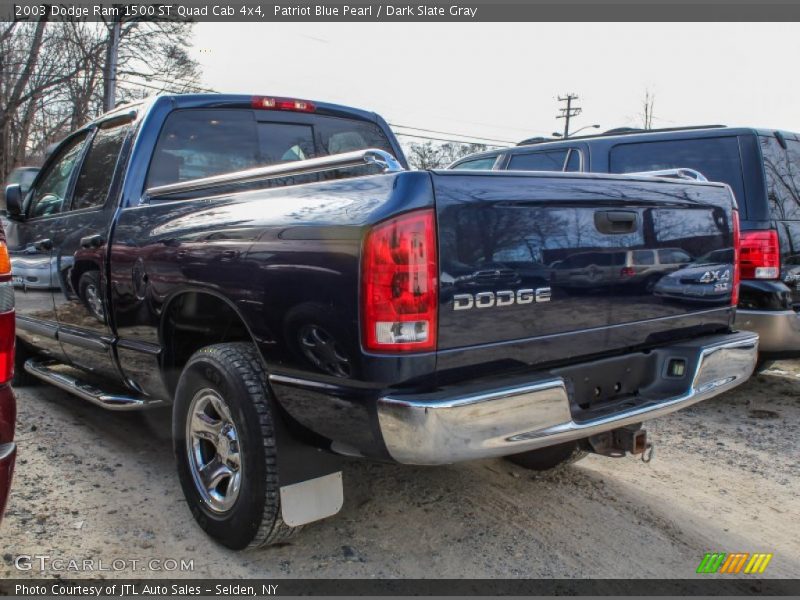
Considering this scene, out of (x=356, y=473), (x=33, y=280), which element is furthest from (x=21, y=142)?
(x=356, y=473)

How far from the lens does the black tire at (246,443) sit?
7.97ft

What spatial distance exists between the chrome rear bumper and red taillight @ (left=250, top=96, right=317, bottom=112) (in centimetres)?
238

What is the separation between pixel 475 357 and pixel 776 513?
210 centimetres

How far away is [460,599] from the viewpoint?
7.97 feet

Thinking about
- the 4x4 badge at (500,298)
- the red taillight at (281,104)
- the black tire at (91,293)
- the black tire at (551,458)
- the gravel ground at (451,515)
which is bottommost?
the gravel ground at (451,515)

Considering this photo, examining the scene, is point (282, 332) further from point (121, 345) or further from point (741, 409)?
point (741, 409)

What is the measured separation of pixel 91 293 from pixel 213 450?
51.0 inches

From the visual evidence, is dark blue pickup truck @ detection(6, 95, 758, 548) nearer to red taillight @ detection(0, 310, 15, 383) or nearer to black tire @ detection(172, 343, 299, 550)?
black tire @ detection(172, 343, 299, 550)

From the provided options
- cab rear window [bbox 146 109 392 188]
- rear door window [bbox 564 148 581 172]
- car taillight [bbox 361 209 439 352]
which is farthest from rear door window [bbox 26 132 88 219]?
rear door window [bbox 564 148 581 172]

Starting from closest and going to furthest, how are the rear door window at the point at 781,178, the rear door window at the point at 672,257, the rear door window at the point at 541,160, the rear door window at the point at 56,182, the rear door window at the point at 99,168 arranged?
the rear door window at the point at 672,257
the rear door window at the point at 99,168
the rear door window at the point at 56,182
the rear door window at the point at 781,178
the rear door window at the point at 541,160

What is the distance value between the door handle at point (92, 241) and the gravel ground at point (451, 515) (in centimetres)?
122

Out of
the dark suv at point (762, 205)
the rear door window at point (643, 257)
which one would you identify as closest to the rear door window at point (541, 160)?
the dark suv at point (762, 205)

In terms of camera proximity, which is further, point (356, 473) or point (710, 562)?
point (356, 473)

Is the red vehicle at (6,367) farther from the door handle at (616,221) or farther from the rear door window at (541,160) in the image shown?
the rear door window at (541,160)
